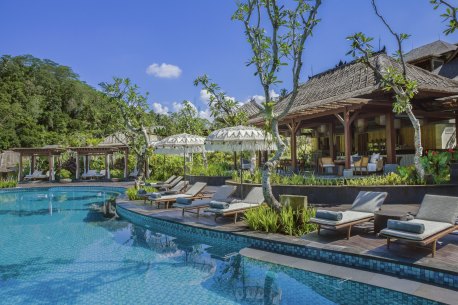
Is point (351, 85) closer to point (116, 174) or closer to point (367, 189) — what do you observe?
point (367, 189)

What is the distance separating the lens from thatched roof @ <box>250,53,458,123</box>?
44.0 ft

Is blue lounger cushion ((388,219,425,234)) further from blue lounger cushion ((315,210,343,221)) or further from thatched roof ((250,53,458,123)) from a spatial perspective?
thatched roof ((250,53,458,123))

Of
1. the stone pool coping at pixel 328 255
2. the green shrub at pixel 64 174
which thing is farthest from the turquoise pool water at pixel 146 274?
the green shrub at pixel 64 174

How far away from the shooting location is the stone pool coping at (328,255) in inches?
191

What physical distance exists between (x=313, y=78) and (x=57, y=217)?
17327 mm

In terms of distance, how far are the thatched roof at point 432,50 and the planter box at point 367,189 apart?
59.3 feet

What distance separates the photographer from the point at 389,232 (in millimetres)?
5605

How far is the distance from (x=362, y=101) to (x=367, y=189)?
4.08 metres

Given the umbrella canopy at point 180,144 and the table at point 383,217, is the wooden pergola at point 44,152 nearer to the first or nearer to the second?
the umbrella canopy at point 180,144

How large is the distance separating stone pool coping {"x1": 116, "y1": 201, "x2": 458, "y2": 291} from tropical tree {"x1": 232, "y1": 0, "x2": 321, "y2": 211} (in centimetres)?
109

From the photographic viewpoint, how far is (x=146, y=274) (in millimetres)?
6133

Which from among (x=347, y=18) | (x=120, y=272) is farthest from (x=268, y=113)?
(x=347, y=18)

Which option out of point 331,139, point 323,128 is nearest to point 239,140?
point 331,139

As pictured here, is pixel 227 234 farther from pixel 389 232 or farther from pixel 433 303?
pixel 433 303
